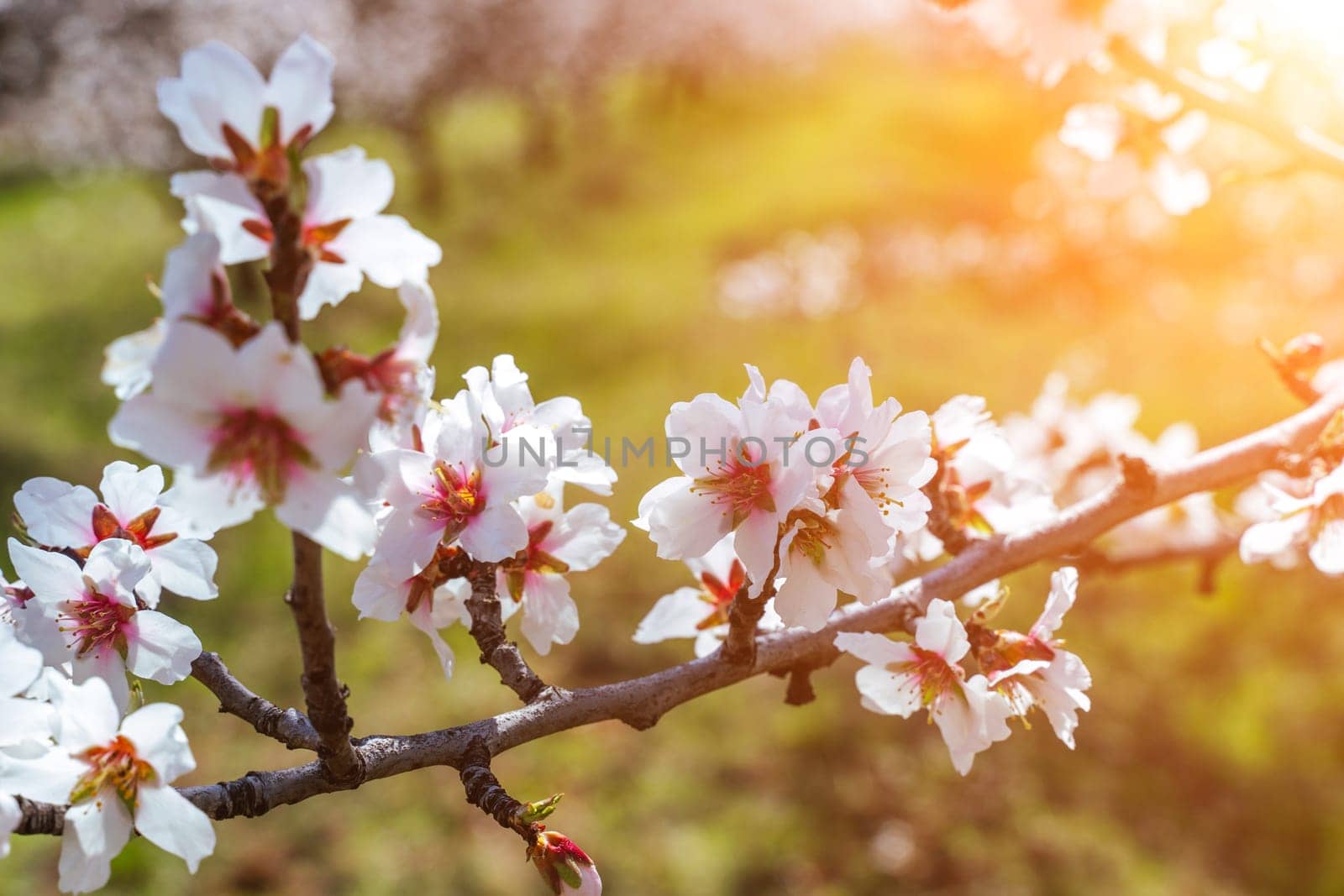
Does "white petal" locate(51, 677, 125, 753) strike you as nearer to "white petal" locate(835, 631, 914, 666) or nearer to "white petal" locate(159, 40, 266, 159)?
"white petal" locate(159, 40, 266, 159)

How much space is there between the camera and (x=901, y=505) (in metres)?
1.13

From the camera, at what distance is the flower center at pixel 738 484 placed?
1.08 m

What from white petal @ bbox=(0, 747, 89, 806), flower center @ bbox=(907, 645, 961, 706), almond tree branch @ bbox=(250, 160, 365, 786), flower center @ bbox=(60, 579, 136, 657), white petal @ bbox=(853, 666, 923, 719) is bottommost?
white petal @ bbox=(853, 666, 923, 719)

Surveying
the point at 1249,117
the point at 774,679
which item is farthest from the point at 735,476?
the point at 774,679

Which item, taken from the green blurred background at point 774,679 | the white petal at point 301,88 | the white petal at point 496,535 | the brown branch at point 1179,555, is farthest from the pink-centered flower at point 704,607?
the green blurred background at point 774,679

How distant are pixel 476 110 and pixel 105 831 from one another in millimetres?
18443

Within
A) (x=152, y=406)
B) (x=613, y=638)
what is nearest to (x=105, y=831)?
(x=152, y=406)

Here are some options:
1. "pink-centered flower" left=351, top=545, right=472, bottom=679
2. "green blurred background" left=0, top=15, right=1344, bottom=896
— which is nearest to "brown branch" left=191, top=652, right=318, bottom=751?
"pink-centered flower" left=351, top=545, right=472, bottom=679

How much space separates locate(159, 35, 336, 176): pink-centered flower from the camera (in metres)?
0.79

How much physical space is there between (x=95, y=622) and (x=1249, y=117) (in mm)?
2046

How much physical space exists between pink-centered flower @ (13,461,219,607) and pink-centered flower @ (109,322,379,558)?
0.37m

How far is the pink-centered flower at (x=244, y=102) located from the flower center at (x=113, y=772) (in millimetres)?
568

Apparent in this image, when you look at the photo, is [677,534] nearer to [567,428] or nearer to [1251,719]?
[567,428]

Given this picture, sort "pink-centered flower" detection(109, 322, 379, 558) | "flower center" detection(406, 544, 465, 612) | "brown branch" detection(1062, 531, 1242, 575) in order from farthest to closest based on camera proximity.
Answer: "brown branch" detection(1062, 531, 1242, 575)
"flower center" detection(406, 544, 465, 612)
"pink-centered flower" detection(109, 322, 379, 558)
